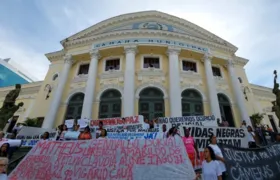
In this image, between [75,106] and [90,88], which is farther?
[75,106]

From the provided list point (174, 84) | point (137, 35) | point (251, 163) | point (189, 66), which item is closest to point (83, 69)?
point (137, 35)

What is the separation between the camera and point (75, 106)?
1541 cm

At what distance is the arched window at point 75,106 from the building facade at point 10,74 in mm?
28894

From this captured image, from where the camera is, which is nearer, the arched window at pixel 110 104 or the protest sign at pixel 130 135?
the protest sign at pixel 130 135

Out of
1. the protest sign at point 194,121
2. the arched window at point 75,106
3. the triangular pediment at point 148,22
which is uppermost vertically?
the triangular pediment at point 148,22

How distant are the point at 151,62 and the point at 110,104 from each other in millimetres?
5416

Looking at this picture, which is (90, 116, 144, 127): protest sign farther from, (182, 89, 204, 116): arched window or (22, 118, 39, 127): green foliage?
(22, 118, 39, 127): green foliage

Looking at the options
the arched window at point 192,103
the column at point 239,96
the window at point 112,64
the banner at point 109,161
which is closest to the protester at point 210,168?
the banner at point 109,161

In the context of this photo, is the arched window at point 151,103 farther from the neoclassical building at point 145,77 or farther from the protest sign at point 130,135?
the protest sign at point 130,135

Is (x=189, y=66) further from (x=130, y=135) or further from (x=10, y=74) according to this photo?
(x=10, y=74)

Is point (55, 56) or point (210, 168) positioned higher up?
point (55, 56)

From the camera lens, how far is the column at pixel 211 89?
1413 centimetres

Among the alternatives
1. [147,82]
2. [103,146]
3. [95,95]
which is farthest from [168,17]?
[103,146]

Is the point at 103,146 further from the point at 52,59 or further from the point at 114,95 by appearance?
the point at 52,59
